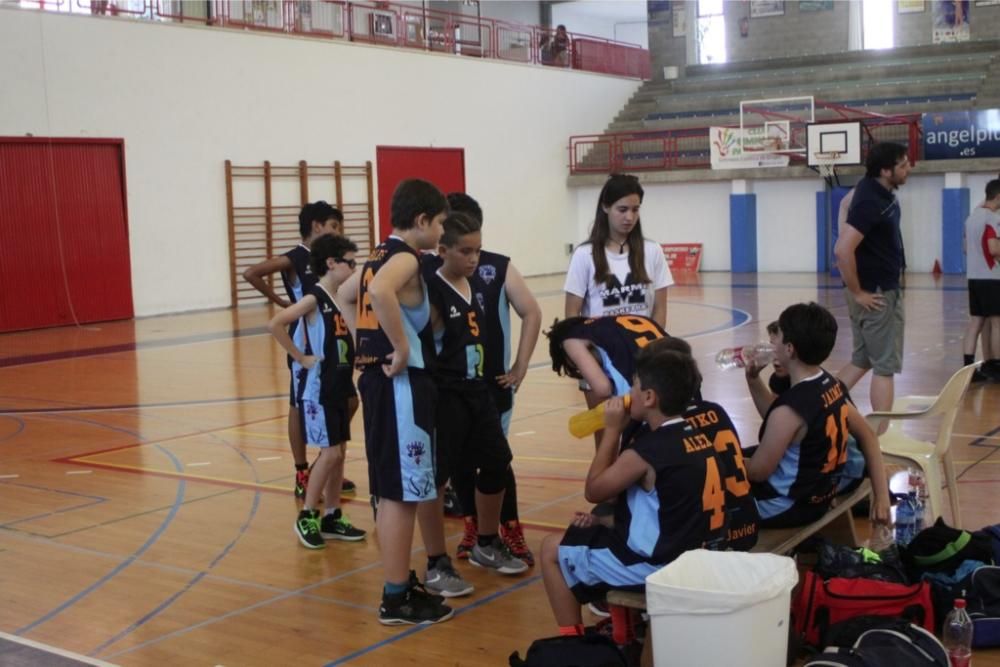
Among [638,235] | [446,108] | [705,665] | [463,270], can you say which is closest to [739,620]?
[705,665]

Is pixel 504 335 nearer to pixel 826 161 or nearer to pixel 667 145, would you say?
pixel 826 161

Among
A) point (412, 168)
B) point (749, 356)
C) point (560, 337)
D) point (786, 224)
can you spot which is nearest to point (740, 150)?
point (786, 224)

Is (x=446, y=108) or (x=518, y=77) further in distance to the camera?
(x=518, y=77)

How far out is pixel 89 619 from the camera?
15.3 ft

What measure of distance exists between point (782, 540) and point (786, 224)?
67.7 ft

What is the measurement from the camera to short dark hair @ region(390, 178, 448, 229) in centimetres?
442

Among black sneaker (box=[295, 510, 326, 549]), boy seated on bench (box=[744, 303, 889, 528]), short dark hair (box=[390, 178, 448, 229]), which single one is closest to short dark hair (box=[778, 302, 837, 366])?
boy seated on bench (box=[744, 303, 889, 528])

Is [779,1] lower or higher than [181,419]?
higher

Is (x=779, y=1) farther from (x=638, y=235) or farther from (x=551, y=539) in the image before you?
(x=551, y=539)

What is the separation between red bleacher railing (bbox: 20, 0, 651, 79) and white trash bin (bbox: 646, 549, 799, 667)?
630 inches

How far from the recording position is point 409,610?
4.48 meters

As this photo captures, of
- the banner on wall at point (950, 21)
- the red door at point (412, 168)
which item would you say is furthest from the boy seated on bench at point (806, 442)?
the banner on wall at point (950, 21)

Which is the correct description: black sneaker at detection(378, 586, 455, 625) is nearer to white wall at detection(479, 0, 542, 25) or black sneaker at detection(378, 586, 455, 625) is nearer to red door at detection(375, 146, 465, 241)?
red door at detection(375, 146, 465, 241)

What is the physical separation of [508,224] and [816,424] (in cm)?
2113
